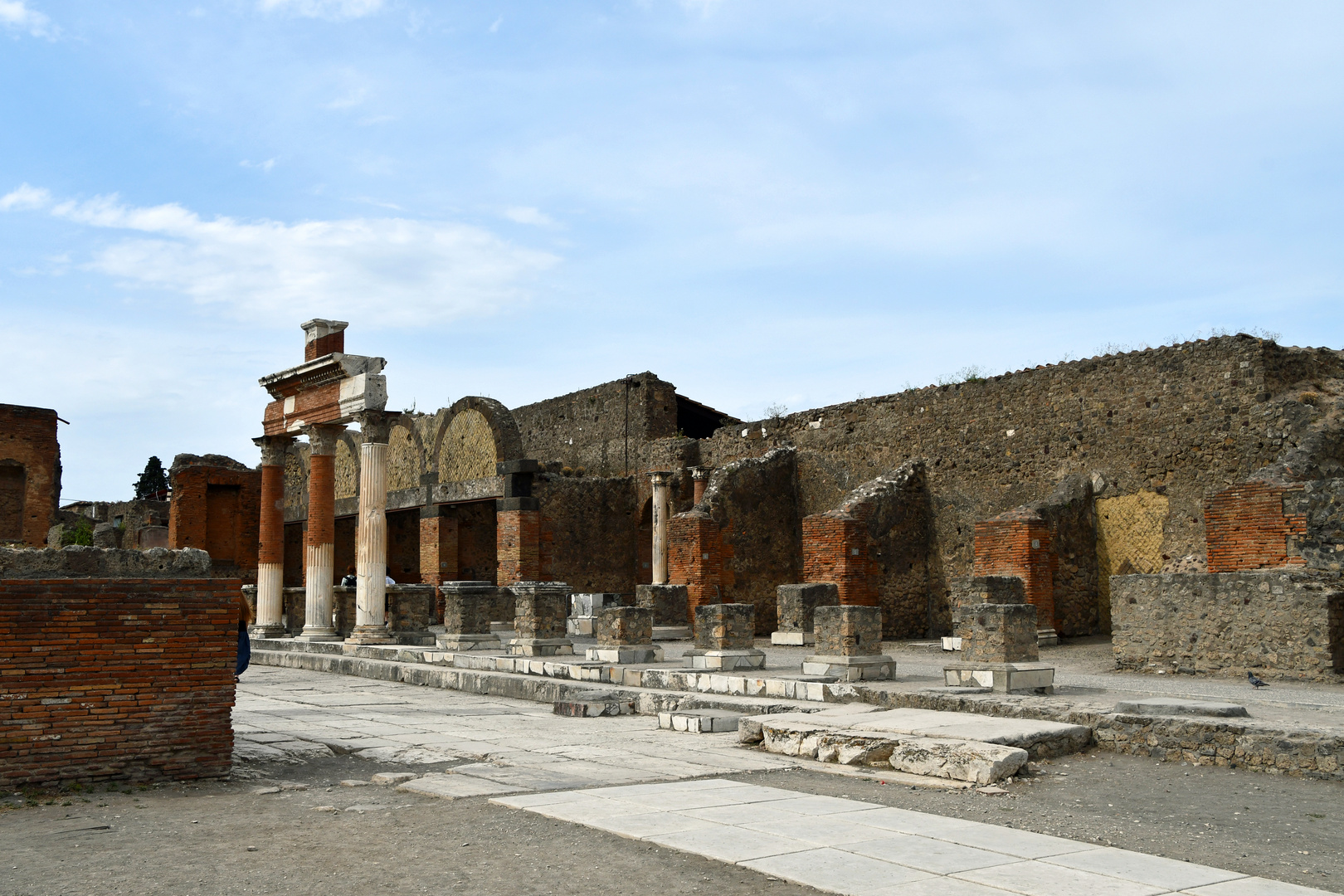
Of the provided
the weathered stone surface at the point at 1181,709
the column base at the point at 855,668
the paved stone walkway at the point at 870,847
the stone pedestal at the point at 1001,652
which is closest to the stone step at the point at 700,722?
the column base at the point at 855,668

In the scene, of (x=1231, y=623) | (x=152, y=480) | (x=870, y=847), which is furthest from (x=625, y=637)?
(x=152, y=480)

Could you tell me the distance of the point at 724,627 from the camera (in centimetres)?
1166

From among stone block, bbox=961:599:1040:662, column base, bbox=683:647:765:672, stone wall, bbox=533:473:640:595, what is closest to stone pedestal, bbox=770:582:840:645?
column base, bbox=683:647:765:672

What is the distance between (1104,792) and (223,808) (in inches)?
189

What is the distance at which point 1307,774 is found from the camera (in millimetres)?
6430

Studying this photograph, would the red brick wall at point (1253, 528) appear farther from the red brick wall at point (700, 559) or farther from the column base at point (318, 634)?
the column base at point (318, 634)

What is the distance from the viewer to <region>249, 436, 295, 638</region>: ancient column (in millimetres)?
18859

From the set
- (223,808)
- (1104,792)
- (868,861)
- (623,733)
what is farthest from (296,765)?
(1104,792)

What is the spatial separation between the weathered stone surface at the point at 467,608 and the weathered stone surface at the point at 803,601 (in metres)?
4.24

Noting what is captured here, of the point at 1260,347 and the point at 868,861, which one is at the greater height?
the point at 1260,347

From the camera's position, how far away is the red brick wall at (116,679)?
573 cm

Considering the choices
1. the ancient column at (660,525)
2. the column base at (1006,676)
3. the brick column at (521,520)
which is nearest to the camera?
the column base at (1006,676)

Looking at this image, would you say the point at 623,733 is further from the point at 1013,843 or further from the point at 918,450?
the point at 918,450

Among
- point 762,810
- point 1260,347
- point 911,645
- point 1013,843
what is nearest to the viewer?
point 1013,843
